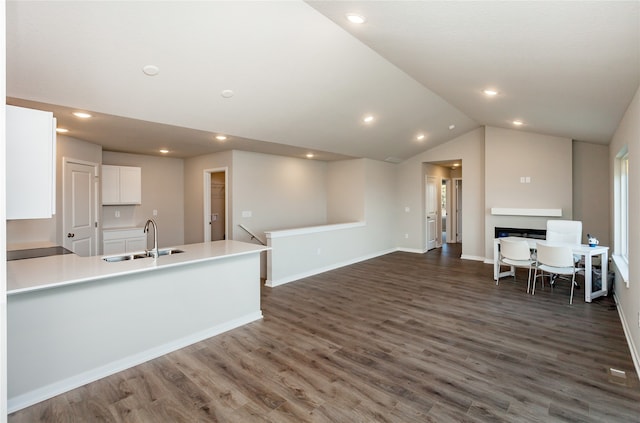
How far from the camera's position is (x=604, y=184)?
6.01m

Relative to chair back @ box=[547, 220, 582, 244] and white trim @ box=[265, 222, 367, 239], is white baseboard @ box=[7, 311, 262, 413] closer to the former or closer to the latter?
white trim @ box=[265, 222, 367, 239]

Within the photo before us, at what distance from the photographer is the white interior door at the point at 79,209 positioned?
4594mm

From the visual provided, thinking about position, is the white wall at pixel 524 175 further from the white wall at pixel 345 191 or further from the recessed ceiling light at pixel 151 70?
the recessed ceiling light at pixel 151 70

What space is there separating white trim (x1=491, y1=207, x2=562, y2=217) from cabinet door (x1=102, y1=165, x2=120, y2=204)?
737cm

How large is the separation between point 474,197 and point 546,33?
5781 millimetres

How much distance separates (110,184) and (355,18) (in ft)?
17.1

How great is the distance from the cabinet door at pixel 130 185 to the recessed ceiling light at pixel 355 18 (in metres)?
5.03

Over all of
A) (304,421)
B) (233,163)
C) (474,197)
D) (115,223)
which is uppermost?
(233,163)

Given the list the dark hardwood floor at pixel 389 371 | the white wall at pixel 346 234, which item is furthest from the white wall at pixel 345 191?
the dark hardwood floor at pixel 389 371

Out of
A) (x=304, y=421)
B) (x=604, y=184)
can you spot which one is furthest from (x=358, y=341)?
(x=604, y=184)

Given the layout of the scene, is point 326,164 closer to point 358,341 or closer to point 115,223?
point 115,223

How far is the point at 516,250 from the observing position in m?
4.96

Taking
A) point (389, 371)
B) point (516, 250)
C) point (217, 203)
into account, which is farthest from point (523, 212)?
point (217, 203)

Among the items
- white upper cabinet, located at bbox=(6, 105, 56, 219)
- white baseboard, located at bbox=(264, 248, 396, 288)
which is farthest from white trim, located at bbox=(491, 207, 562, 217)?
white upper cabinet, located at bbox=(6, 105, 56, 219)
